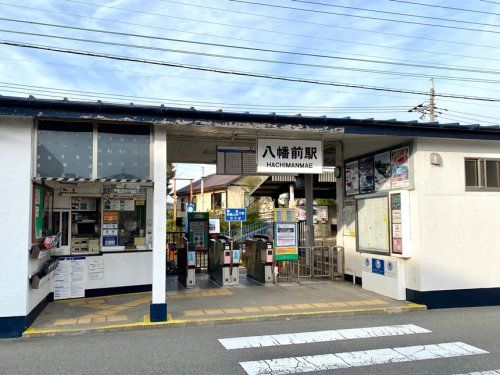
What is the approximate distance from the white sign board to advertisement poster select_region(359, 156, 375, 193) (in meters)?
2.14

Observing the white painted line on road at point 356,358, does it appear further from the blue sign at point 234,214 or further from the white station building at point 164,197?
the blue sign at point 234,214

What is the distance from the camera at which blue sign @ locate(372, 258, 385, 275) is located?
10.0 metres

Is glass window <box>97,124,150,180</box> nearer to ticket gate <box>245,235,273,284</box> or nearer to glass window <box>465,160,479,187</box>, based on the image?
ticket gate <box>245,235,273,284</box>

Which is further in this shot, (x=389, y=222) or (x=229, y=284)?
(x=229, y=284)

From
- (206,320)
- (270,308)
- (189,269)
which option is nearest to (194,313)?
(206,320)

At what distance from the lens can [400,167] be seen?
31.9 ft

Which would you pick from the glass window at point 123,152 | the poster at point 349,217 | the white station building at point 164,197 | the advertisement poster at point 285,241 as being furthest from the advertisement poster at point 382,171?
the glass window at point 123,152

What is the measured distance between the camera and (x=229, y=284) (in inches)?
448

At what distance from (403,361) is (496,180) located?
595 cm

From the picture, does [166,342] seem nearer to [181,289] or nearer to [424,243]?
[181,289]

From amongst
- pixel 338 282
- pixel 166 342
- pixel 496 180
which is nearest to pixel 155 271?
pixel 166 342

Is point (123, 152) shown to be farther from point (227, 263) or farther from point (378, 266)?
point (378, 266)

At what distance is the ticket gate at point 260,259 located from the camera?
1159cm

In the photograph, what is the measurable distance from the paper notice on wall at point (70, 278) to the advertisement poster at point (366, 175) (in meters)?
6.97
